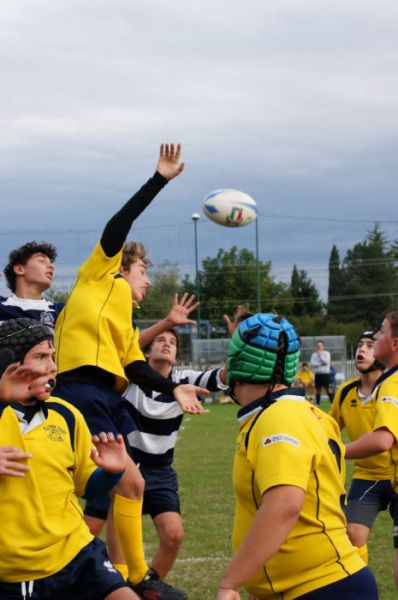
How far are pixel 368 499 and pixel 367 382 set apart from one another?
1012mm

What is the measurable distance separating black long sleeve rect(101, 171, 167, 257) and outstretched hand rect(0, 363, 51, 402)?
5.50 feet

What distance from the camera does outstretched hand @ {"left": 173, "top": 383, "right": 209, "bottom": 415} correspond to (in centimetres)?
518

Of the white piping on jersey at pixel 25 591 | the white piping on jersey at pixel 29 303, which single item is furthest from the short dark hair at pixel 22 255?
the white piping on jersey at pixel 25 591

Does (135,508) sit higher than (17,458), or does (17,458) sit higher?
(17,458)

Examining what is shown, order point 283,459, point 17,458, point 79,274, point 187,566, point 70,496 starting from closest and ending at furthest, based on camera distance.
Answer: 1. point 283,459
2. point 17,458
3. point 70,496
4. point 79,274
5. point 187,566

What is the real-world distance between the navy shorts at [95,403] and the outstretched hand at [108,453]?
1.48m

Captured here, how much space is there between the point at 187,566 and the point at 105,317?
2494mm

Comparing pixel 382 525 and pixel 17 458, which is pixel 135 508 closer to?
pixel 17 458

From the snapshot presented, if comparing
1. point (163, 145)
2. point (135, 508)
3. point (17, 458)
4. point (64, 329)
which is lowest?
point (135, 508)

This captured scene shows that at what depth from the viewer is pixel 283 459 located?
308 cm

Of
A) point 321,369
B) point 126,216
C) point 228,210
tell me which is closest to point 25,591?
point 126,216

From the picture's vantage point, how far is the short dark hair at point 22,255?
20.6 feet

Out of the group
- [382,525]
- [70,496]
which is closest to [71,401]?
[70,496]

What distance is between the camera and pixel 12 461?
3686mm
